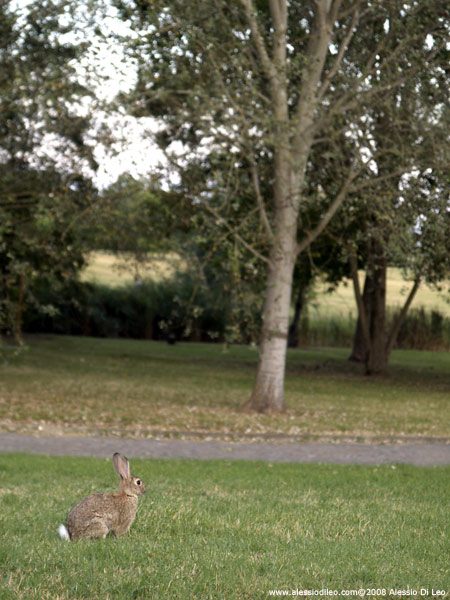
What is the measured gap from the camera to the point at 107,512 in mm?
6617

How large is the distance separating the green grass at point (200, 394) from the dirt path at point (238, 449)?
4.66 ft

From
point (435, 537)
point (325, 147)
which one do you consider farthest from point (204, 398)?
point (435, 537)

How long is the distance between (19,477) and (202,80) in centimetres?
1195

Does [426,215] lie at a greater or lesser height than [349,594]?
greater

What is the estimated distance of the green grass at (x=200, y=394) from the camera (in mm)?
18094

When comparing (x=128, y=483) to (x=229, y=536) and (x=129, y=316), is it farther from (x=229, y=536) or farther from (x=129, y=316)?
(x=129, y=316)

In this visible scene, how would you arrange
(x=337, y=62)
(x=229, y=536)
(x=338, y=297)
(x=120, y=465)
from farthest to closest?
1. (x=338, y=297)
2. (x=337, y=62)
3. (x=229, y=536)
4. (x=120, y=465)

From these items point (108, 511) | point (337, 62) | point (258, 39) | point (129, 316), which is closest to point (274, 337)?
point (337, 62)

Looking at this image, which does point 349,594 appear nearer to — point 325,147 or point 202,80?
point 202,80

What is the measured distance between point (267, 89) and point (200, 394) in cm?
921

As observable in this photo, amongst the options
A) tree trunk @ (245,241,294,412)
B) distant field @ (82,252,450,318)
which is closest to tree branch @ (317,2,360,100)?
tree trunk @ (245,241,294,412)

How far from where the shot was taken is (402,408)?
880 inches

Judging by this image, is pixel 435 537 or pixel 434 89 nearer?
pixel 435 537

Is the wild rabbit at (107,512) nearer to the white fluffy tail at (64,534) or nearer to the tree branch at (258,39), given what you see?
the white fluffy tail at (64,534)
